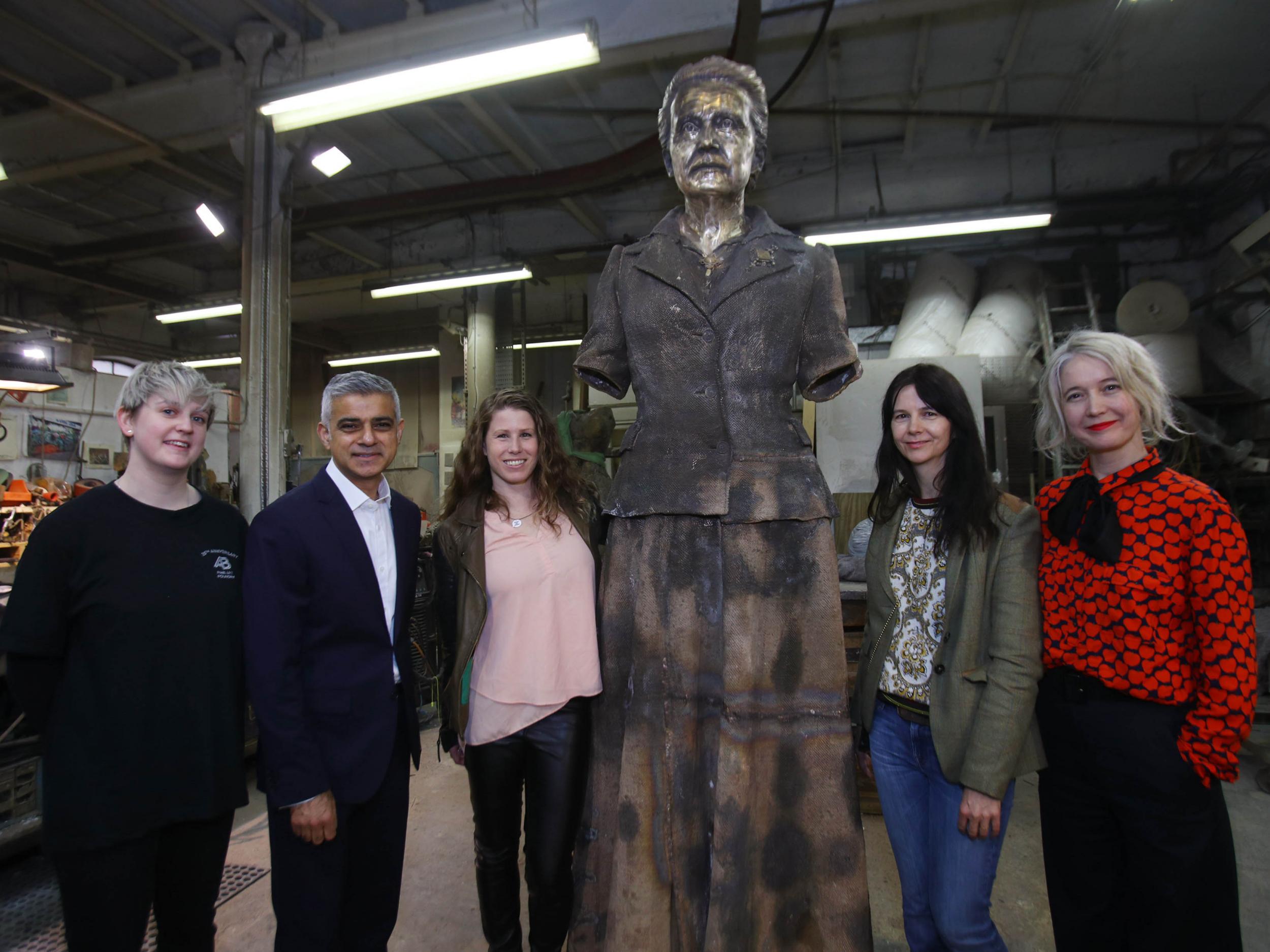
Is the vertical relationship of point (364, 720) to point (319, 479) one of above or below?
below

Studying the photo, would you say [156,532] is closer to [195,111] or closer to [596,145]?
[195,111]

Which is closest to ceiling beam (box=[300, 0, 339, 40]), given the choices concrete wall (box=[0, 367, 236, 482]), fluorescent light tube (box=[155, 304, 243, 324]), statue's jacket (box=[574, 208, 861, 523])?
concrete wall (box=[0, 367, 236, 482])

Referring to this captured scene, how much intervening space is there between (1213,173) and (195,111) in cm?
981

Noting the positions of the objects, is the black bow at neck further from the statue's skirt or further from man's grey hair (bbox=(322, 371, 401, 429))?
man's grey hair (bbox=(322, 371, 401, 429))

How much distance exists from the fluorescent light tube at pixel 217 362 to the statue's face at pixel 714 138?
1153cm

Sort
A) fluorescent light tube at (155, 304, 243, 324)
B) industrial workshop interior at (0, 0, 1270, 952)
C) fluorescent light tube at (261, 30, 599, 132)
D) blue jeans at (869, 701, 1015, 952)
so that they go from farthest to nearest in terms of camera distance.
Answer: fluorescent light tube at (155, 304, 243, 324) < fluorescent light tube at (261, 30, 599, 132) < blue jeans at (869, 701, 1015, 952) < industrial workshop interior at (0, 0, 1270, 952)

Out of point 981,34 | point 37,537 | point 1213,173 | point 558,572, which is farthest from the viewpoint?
point 1213,173

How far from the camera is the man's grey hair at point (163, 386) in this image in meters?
1.86

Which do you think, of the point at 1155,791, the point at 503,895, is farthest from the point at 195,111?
the point at 1155,791

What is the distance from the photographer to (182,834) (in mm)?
1925

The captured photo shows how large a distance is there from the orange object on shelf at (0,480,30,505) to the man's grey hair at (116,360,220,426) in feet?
20.7

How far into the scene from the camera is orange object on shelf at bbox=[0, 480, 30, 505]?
6621mm

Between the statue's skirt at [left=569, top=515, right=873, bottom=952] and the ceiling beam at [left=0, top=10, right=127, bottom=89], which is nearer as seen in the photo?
the statue's skirt at [left=569, top=515, right=873, bottom=952]

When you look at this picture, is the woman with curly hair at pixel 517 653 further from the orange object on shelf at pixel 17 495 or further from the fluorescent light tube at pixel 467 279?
the orange object on shelf at pixel 17 495
